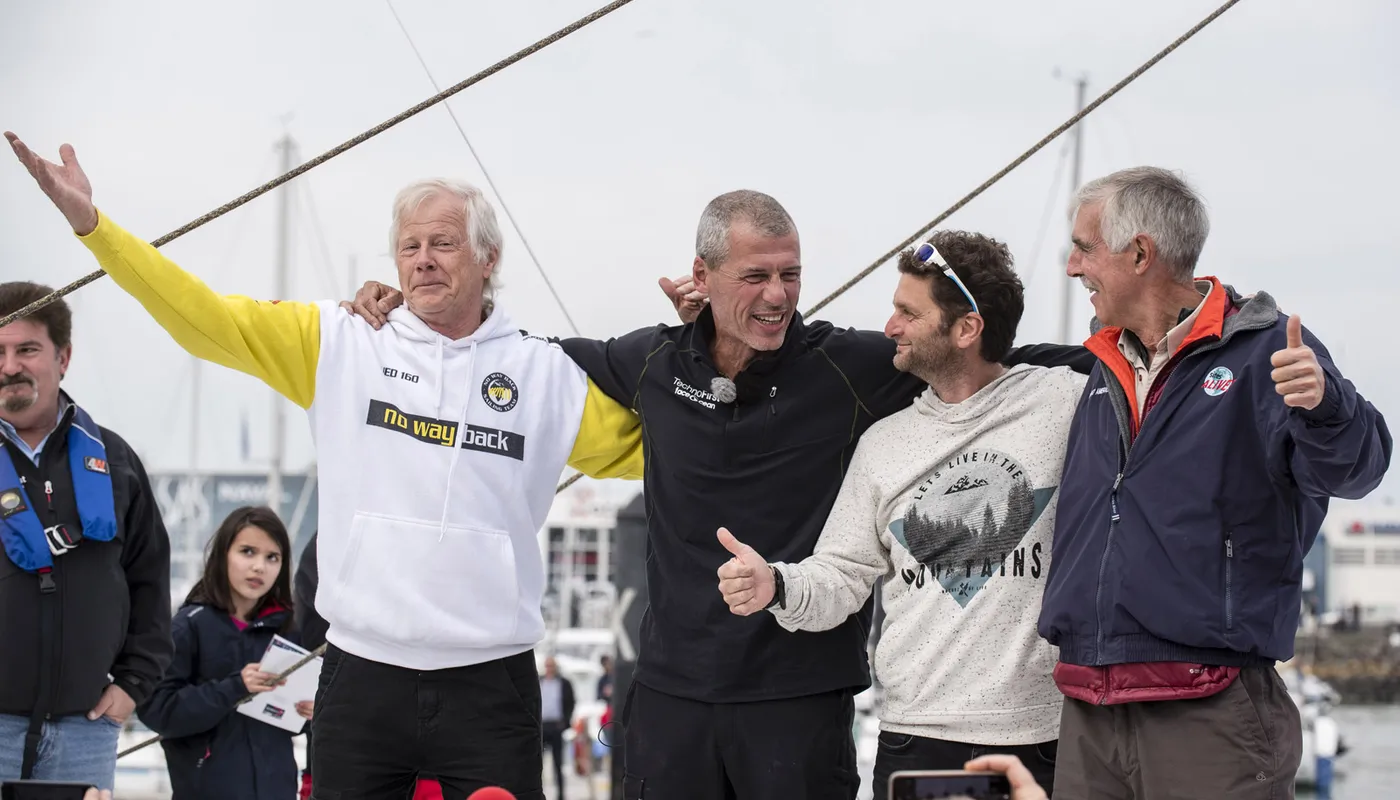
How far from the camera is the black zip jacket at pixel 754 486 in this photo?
334 centimetres

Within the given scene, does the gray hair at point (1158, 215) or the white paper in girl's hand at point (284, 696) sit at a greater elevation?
the gray hair at point (1158, 215)

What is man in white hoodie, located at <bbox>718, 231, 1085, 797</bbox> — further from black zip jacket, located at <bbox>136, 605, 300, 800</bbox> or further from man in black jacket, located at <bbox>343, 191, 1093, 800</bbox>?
black zip jacket, located at <bbox>136, 605, 300, 800</bbox>

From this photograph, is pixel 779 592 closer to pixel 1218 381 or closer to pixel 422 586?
pixel 422 586

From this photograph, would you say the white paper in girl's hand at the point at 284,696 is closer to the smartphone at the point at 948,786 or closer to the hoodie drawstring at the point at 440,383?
the hoodie drawstring at the point at 440,383

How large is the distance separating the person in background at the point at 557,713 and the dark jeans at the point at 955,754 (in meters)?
9.98

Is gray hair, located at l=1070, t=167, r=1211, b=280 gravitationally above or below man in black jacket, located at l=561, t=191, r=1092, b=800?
above

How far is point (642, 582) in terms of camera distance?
23.6ft

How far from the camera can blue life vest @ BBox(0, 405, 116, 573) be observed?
3893 mm

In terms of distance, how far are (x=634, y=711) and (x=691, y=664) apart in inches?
8.4

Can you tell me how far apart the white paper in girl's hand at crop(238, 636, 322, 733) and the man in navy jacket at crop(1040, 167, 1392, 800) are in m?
2.48

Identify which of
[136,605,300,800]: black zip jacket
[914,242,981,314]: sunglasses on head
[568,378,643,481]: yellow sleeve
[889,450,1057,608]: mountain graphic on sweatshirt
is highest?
[914,242,981,314]: sunglasses on head

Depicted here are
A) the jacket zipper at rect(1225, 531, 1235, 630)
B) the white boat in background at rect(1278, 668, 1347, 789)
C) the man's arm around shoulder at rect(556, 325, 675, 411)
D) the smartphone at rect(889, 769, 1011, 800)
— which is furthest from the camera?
the white boat in background at rect(1278, 668, 1347, 789)

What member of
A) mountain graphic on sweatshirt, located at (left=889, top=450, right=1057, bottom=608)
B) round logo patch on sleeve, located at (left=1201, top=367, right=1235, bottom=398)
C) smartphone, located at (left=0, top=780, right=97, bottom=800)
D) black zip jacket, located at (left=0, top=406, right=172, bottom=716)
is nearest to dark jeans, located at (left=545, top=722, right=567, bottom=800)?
black zip jacket, located at (left=0, top=406, right=172, bottom=716)

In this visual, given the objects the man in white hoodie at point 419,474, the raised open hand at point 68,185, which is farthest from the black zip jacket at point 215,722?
the raised open hand at point 68,185
